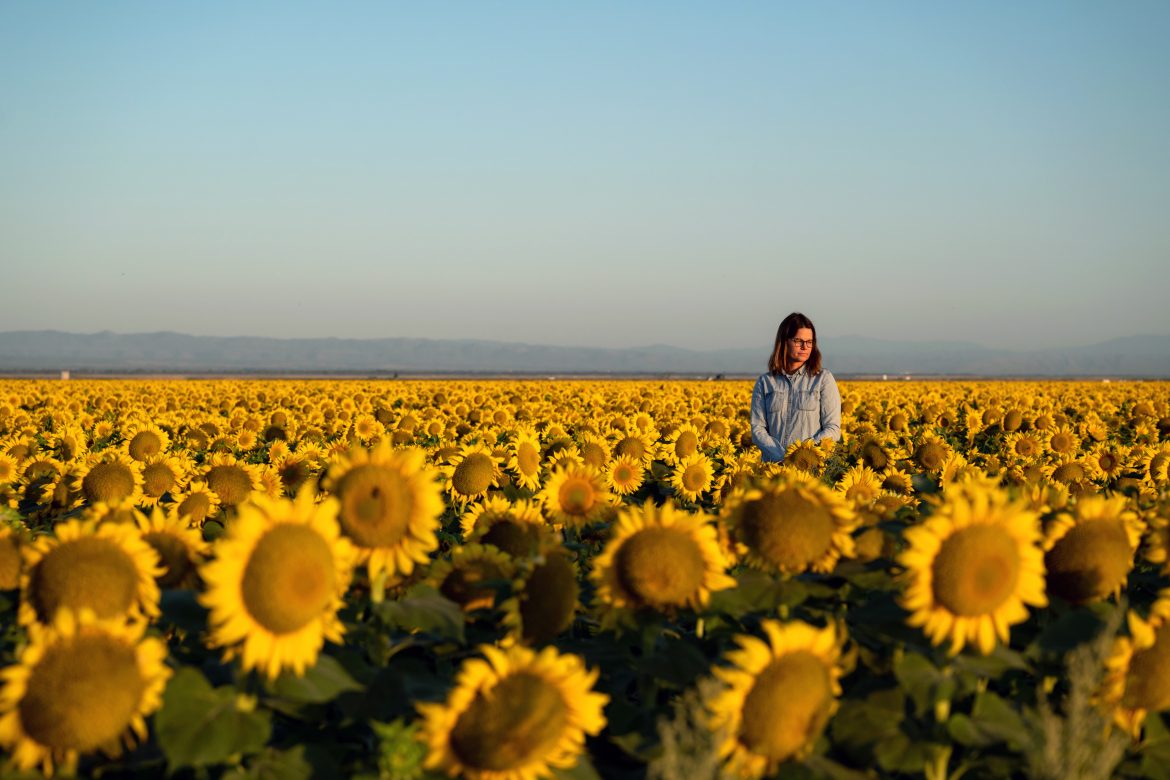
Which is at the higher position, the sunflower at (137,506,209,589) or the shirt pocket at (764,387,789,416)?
the shirt pocket at (764,387,789,416)

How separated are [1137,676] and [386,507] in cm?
251

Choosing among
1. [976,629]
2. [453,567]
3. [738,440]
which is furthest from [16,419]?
[976,629]

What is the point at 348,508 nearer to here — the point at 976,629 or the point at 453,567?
the point at 453,567

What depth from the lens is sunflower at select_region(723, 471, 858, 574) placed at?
11.7 ft

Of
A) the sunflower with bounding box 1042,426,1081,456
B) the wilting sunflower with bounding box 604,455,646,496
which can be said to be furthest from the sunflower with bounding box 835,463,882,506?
the sunflower with bounding box 1042,426,1081,456

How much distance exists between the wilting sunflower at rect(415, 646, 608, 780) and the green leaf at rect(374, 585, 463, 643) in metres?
0.22

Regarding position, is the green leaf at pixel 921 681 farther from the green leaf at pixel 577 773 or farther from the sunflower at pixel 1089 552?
the green leaf at pixel 577 773

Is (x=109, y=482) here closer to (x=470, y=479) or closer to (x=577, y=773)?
(x=470, y=479)

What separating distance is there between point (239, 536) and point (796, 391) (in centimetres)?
829

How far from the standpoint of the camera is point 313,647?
2992mm

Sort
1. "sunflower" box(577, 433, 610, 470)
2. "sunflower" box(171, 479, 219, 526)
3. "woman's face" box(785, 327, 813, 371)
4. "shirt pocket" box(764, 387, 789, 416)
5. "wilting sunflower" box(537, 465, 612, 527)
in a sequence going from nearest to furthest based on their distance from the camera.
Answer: "wilting sunflower" box(537, 465, 612, 527) → "sunflower" box(171, 479, 219, 526) → "sunflower" box(577, 433, 610, 470) → "woman's face" box(785, 327, 813, 371) → "shirt pocket" box(764, 387, 789, 416)

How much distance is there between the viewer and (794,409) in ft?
34.8

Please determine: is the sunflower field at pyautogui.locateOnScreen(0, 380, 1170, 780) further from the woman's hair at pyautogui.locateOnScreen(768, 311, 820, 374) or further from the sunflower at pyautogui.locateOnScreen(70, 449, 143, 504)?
the woman's hair at pyautogui.locateOnScreen(768, 311, 820, 374)

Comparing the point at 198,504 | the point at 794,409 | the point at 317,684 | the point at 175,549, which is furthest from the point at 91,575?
the point at 794,409
